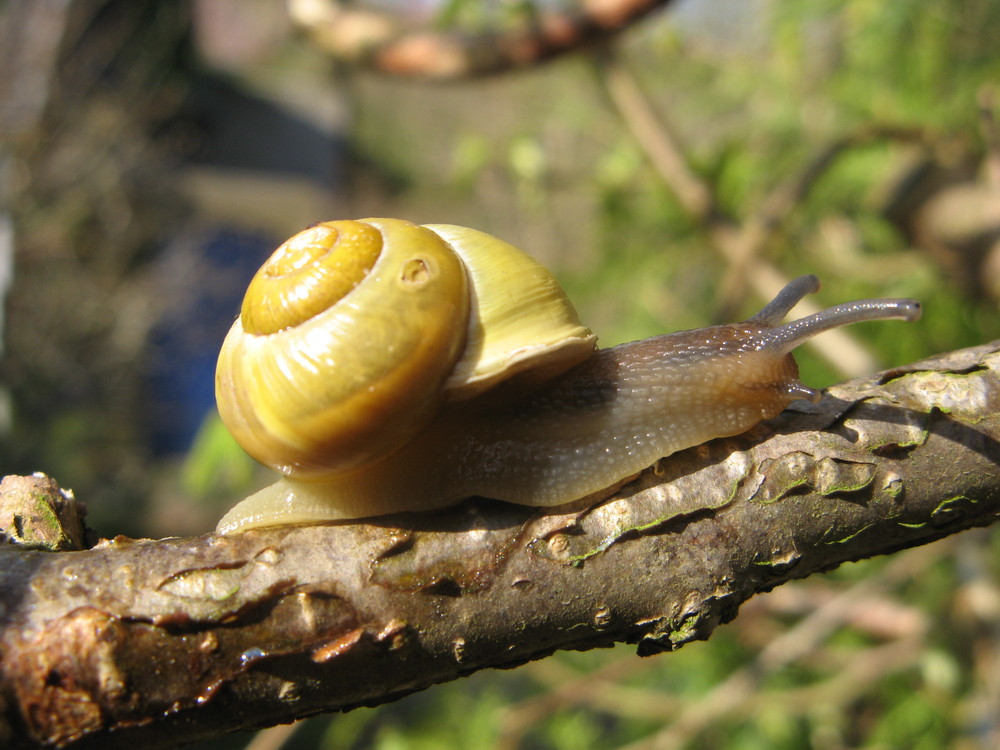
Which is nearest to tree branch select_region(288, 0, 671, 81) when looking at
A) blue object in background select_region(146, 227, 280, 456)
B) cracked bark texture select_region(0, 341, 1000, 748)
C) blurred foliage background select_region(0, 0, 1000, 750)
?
blurred foliage background select_region(0, 0, 1000, 750)

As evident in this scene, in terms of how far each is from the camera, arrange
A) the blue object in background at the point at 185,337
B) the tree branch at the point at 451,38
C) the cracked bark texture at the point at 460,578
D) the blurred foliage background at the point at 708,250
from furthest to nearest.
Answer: the blue object in background at the point at 185,337 → the tree branch at the point at 451,38 → the blurred foliage background at the point at 708,250 → the cracked bark texture at the point at 460,578

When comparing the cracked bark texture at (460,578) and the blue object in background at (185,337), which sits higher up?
the cracked bark texture at (460,578)

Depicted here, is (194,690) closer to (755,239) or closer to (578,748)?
(755,239)

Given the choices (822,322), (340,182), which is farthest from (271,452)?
(340,182)

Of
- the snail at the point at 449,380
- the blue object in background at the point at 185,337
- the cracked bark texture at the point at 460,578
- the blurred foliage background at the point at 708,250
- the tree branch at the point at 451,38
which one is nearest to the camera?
the cracked bark texture at the point at 460,578

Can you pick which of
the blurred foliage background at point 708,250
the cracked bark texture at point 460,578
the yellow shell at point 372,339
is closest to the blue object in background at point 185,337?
the blurred foliage background at point 708,250

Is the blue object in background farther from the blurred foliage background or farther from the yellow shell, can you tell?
the yellow shell

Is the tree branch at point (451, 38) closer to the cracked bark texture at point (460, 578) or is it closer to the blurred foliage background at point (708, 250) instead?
the blurred foliage background at point (708, 250)
